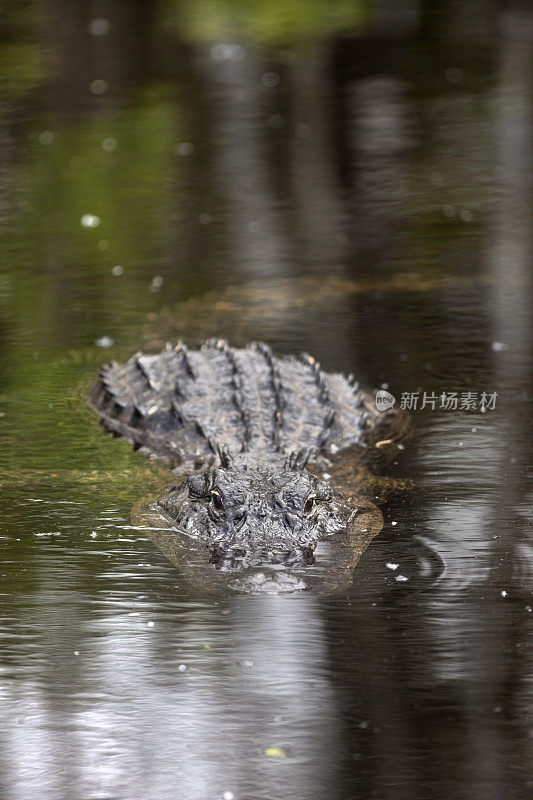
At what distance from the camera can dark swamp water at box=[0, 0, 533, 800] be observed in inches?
156

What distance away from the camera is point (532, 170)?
40.2ft

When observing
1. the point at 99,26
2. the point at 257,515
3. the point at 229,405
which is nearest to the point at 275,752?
the point at 257,515

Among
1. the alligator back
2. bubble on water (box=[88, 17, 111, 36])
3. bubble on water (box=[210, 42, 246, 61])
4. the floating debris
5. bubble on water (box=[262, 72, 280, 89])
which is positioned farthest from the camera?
bubble on water (box=[88, 17, 111, 36])

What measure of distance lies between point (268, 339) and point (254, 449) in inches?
81.7

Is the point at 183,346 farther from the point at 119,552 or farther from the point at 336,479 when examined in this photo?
the point at 119,552

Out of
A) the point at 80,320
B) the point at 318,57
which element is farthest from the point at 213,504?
the point at 318,57

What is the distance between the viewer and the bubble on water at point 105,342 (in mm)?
8391

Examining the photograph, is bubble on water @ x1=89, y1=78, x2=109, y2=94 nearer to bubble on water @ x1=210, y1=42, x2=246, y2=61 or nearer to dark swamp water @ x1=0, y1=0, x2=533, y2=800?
dark swamp water @ x1=0, y1=0, x2=533, y2=800

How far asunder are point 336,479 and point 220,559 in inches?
49.6

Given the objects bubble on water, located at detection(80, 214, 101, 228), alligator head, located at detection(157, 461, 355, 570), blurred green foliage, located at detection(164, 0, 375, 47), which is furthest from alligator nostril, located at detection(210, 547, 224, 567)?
blurred green foliage, located at detection(164, 0, 375, 47)

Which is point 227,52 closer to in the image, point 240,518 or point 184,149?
point 184,149

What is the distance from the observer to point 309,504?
17.8 ft

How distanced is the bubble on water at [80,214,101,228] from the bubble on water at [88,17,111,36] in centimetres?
665

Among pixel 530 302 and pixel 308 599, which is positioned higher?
pixel 308 599
